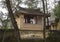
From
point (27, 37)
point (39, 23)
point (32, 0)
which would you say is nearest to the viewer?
point (32, 0)

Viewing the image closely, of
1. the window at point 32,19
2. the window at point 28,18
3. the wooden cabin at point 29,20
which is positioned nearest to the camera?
the wooden cabin at point 29,20

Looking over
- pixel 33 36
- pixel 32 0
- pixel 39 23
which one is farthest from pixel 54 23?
pixel 32 0

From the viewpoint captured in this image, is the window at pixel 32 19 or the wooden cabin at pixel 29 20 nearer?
the wooden cabin at pixel 29 20

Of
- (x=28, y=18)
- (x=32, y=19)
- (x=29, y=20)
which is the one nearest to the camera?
(x=29, y=20)

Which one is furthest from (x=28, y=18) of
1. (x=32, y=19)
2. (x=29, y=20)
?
(x=32, y=19)

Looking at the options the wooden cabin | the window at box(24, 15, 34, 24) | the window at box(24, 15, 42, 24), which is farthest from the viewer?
the window at box(24, 15, 42, 24)

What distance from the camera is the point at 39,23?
88.7 ft

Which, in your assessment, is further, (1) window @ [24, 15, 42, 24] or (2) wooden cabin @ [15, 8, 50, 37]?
(1) window @ [24, 15, 42, 24]

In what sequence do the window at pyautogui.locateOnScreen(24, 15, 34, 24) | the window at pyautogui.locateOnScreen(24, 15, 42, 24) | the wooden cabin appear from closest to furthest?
the wooden cabin
the window at pyautogui.locateOnScreen(24, 15, 34, 24)
the window at pyautogui.locateOnScreen(24, 15, 42, 24)

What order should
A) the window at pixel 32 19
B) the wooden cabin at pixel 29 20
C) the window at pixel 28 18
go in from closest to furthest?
the wooden cabin at pixel 29 20 → the window at pixel 28 18 → the window at pixel 32 19

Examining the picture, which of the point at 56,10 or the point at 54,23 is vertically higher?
the point at 56,10

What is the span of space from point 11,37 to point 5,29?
0.80m

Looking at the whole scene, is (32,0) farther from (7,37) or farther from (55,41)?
(55,41)

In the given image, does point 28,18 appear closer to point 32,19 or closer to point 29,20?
point 29,20
